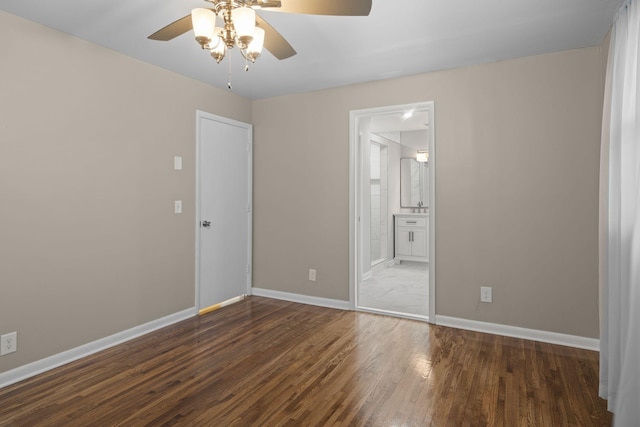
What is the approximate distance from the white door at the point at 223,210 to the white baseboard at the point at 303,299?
0.19 m

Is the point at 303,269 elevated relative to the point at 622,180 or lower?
lower

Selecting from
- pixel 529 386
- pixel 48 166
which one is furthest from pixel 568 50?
pixel 48 166

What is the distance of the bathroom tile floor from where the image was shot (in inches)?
168

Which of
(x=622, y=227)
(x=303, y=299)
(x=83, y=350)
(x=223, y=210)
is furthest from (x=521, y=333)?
(x=83, y=350)

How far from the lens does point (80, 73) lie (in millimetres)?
2930

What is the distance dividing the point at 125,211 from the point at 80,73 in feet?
3.70

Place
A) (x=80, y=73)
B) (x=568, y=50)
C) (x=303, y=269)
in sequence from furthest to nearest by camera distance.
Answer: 1. (x=303, y=269)
2. (x=568, y=50)
3. (x=80, y=73)

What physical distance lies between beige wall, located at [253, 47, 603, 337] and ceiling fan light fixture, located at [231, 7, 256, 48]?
7.81ft

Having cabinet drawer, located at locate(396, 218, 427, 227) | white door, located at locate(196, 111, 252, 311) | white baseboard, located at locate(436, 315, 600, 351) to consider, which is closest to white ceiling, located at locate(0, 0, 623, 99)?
white door, located at locate(196, 111, 252, 311)

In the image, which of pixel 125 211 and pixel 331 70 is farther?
pixel 331 70

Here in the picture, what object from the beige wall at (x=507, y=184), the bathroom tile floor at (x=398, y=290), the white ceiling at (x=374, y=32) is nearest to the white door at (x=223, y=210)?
the white ceiling at (x=374, y=32)

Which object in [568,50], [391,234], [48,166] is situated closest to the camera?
[48,166]

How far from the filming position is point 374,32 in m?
2.79

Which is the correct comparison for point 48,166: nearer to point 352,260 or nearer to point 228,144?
point 228,144
